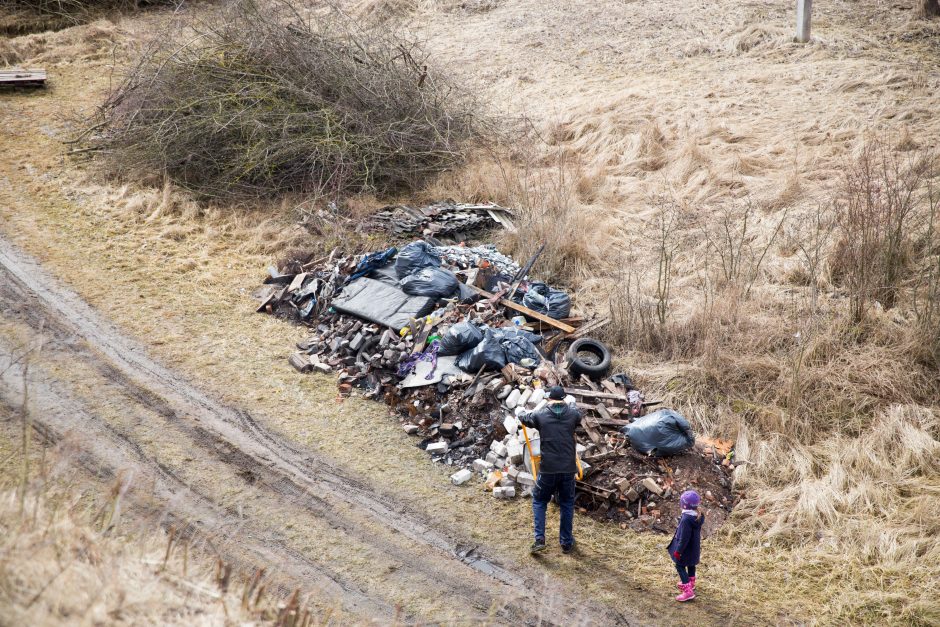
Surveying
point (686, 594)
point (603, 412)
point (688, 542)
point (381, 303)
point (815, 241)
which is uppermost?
point (815, 241)

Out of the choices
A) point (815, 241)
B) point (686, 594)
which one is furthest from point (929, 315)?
point (686, 594)

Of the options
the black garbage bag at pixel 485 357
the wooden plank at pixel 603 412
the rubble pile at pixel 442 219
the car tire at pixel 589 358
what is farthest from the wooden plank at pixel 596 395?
the rubble pile at pixel 442 219

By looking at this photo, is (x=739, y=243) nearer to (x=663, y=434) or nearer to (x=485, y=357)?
(x=663, y=434)

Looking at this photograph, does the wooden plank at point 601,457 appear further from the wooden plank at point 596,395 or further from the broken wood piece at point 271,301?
the broken wood piece at point 271,301

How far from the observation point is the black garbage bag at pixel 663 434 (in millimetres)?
6836

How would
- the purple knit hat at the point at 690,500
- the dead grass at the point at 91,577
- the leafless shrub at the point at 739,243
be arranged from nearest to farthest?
the dead grass at the point at 91,577
the purple knit hat at the point at 690,500
the leafless shrub at the point at 739,243

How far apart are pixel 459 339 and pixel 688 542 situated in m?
3.51

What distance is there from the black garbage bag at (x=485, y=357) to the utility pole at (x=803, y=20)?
11140 millimetres

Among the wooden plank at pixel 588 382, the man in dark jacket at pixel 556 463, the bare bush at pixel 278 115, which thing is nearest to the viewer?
the man in dark jacket at pixel 556 463

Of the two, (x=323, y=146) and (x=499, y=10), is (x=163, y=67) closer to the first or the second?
(x=323, y=146)

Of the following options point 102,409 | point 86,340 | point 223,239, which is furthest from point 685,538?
point 223,239

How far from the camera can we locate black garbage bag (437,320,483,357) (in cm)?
812

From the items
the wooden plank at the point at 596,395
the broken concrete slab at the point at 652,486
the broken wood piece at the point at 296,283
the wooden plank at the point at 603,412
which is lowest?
the broken concrete slab at the point at 652,486

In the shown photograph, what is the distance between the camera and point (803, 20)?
14.6 m
